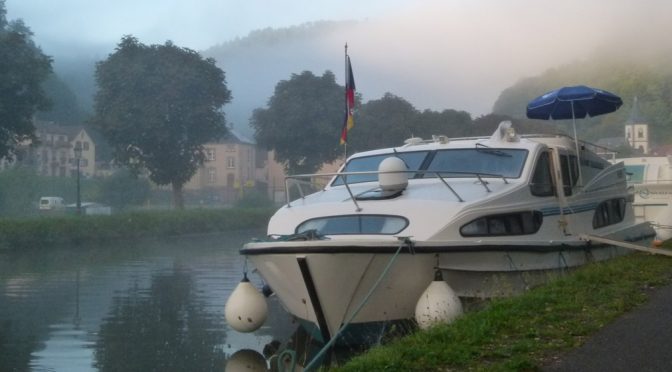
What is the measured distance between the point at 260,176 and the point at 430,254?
74.3 metres

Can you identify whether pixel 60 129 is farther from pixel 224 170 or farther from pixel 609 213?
pixel 609 213

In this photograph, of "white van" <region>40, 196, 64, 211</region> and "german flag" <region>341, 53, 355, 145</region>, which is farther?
"white van" <region>40, 196, 64, 211</region>

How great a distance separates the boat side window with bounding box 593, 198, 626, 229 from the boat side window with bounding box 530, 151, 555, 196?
1502 mm

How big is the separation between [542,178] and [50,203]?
5671cm

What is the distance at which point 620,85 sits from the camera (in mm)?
42656

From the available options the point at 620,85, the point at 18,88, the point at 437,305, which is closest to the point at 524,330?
the point at 437,305

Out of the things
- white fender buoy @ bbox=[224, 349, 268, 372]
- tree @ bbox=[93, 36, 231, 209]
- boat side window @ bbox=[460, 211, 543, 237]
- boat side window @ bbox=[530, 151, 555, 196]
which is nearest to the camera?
white fender buoy @ bbox=[224, 349, 268, 372]

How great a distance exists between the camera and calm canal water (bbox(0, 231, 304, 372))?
947 cm

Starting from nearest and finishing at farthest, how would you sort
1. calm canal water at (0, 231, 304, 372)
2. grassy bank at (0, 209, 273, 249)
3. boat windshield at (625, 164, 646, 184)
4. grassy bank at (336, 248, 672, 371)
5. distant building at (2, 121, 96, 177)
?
grassy bank at (336, 248, 672, 371)
calm canal water at (0, 231, 304, 372)
boat windshield at (625, 164, 646, 184)
grassy bank at (0, 209, 273, 249)
distant building at (2, 121, 96, 177)

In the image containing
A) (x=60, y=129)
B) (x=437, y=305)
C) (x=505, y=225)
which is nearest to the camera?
(x=437, y=305)

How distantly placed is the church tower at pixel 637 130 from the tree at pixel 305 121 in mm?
17363

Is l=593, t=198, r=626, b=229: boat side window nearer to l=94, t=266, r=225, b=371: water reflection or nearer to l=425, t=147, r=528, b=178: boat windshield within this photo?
l=425, t=147, r=528, b=178: boat windshield

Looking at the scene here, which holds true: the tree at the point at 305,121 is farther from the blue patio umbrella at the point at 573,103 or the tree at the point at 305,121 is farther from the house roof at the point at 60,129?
the blue patio umbrella at the point at 573,103

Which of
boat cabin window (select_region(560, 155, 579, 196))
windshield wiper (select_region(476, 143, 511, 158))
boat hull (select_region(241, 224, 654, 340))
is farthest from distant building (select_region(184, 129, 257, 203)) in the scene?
boat hull (select_region(241, 224, 654, 340))
